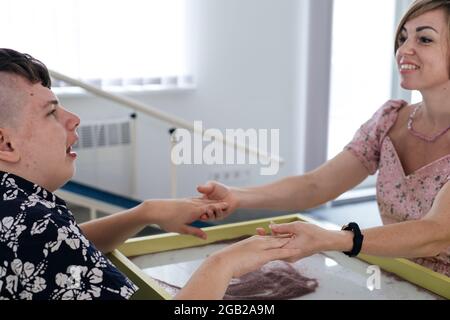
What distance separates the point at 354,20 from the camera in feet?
13.3

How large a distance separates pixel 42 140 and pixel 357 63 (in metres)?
3.52

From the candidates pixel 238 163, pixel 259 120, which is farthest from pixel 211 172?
pixel 259 120

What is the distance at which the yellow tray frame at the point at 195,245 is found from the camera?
1.14 m

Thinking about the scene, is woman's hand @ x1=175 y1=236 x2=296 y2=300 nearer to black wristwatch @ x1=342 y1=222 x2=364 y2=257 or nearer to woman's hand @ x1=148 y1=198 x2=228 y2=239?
black wristwatch @ x1=342 y1=222 x2=364 y2=257

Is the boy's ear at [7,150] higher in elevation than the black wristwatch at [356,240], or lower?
higher

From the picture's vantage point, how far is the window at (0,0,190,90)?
299cm

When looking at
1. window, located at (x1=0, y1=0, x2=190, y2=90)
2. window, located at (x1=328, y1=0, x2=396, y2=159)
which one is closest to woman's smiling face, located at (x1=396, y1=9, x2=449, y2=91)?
window, located at (x1=0, y1=0, x2=190, y2=90)

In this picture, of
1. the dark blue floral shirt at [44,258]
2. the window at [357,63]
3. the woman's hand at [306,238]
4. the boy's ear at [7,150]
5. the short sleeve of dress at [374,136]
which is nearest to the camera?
the dark blue floral shirt at [44,258]

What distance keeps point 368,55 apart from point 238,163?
4.45 feet

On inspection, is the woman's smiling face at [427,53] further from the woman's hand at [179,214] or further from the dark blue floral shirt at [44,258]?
the dark blue floral shirt at [44,258]

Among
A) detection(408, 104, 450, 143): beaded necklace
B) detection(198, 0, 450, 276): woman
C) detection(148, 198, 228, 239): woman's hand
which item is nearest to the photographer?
detection(198, 0, 450, 276): woman

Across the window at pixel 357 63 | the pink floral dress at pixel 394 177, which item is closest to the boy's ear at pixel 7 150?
the pink floral dress at pixel 394 177

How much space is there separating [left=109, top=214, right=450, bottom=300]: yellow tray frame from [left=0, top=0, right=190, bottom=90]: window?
A: 77.6 inches

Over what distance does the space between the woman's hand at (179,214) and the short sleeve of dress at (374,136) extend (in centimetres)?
53
